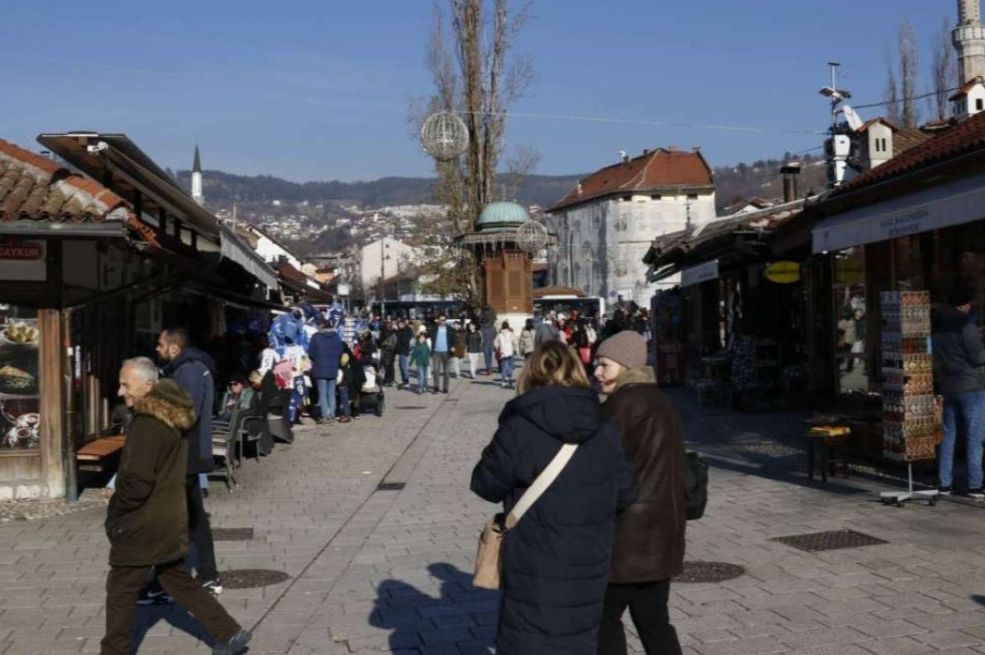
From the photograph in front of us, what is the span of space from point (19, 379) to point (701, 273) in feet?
40.6

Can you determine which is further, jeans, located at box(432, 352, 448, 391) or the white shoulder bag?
jeans, located at box(432, 352, 448, 391)

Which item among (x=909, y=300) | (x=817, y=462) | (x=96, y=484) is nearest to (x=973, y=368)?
(x=909, y=300)

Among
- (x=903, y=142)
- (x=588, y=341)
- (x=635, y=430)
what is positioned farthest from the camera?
(x=588, y=341)

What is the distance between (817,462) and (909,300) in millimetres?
3172

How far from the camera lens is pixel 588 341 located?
94.3ft

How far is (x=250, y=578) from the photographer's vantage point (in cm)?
918

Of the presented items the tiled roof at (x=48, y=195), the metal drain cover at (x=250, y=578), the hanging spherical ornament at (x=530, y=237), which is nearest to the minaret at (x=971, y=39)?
the hanging spherical ornament at (x=530, y=237)

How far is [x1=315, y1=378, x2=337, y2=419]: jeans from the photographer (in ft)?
71.0

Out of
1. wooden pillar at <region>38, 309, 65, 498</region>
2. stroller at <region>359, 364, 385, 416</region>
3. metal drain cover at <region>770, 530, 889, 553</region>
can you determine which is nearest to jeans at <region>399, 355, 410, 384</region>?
stroller at <region>359, 364, 385, 416</region>

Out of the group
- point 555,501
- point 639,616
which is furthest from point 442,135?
point 555,501

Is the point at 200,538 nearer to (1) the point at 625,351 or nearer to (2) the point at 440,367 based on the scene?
(1) the point at 625,351

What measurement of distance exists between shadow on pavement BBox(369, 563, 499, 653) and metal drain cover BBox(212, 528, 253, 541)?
2.44 m

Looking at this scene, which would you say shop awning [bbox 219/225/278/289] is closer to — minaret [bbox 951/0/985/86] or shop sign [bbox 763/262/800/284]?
shop sign [bbox 763/262/800/284]

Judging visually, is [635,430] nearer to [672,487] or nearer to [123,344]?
[672,487]
